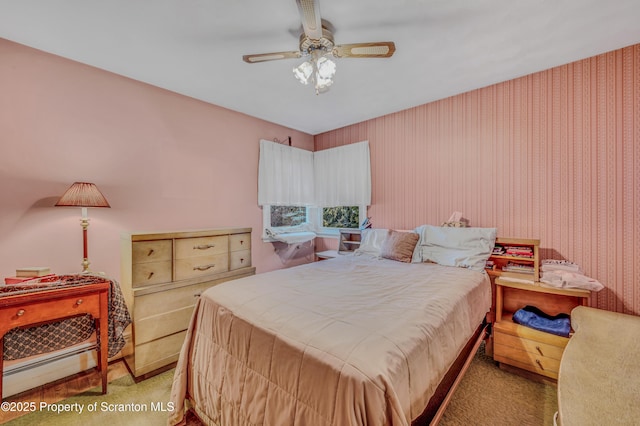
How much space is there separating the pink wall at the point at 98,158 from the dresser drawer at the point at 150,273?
0.55 metres

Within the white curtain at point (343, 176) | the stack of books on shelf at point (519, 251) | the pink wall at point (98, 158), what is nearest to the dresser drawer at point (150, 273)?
the pink wall at point (98, 158)

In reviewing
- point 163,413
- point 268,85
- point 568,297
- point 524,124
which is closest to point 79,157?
point 268,85

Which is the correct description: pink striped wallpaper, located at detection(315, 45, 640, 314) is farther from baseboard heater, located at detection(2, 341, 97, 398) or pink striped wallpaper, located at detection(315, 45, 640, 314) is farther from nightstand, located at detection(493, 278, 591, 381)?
baseboard heater, located at detection(2, 341, 97, 398)

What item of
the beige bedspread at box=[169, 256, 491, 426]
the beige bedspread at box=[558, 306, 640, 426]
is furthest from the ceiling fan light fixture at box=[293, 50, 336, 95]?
the beige bedspread at box=[558, 306, 640, 426]

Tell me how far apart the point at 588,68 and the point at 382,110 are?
1.87m

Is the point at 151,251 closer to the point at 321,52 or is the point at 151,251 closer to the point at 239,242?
the point at 239,242

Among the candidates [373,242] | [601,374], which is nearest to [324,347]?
[601,374]

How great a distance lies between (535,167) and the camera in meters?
2.43

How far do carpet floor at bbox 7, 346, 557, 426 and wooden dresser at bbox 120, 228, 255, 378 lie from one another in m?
0.19

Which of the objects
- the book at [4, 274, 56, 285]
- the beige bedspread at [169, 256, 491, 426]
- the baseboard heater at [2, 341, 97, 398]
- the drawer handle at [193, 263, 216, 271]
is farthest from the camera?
the drawer handle at [193, 263, 216, 271]

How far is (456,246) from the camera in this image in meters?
2.56

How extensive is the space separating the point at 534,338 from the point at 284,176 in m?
3.24

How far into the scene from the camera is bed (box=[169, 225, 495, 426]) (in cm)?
91

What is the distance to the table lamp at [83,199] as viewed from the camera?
188cm
